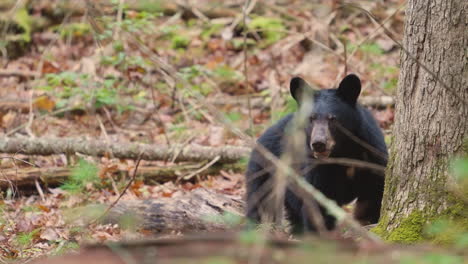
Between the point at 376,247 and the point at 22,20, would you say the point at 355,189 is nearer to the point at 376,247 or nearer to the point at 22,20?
the point at 376,247

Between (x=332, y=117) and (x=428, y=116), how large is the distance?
1488 millimetres

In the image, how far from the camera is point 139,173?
7.94 m

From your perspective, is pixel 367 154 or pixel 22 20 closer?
pixel 367 154

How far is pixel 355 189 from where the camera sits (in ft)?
20.0

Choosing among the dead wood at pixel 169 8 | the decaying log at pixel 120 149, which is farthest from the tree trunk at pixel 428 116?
the dead wood at pixel 169 8

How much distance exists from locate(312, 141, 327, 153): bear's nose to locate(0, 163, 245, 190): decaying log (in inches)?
96.4

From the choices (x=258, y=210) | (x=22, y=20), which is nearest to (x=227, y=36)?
(x=22, y=20)

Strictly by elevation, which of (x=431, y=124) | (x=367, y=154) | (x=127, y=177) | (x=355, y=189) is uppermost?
(x=431, y=124)

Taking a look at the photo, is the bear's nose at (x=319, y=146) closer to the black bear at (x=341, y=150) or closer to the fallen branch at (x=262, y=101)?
the black bear at (x=341, y=150)

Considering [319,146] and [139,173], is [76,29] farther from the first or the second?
[319,146]

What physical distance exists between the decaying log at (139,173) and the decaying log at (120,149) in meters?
0.12

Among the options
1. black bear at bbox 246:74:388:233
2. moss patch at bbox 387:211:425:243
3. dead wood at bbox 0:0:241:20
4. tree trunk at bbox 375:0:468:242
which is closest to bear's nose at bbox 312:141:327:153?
black bear at bbox 246:74:388:233

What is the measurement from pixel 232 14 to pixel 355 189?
8.04 m

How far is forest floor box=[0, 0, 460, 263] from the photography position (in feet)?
24.0
